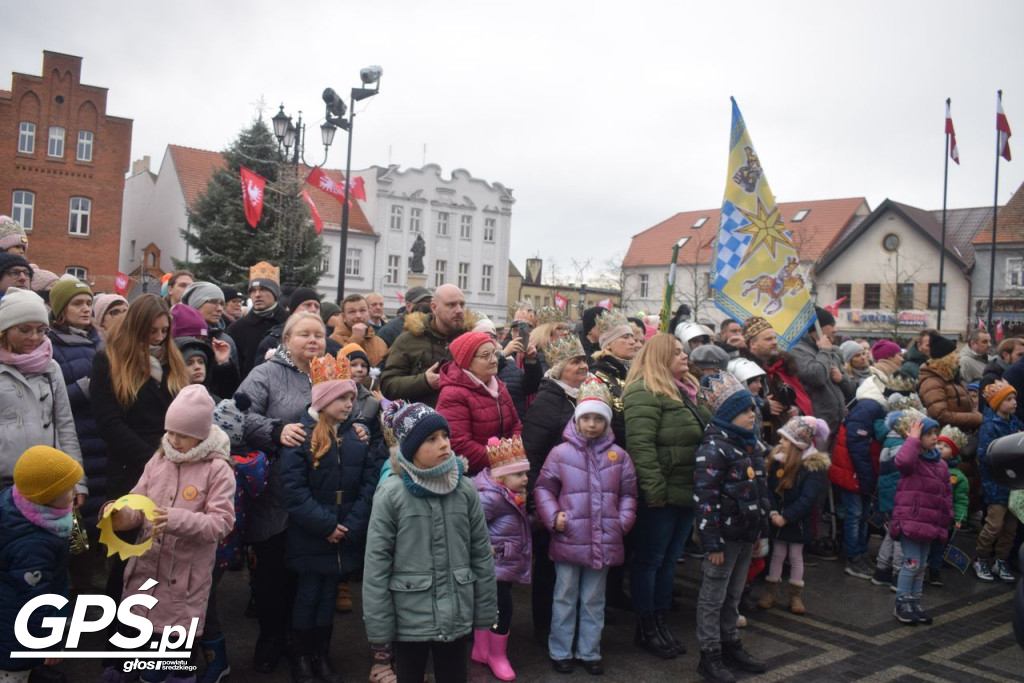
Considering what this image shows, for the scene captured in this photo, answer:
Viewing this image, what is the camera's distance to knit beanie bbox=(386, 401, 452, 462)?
416cm

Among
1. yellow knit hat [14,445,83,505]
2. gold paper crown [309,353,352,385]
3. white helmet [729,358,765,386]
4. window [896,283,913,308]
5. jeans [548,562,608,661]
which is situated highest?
window [896,283,913,308]

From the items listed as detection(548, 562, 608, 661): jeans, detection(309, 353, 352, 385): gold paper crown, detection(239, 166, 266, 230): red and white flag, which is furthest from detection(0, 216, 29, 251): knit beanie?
detection(239, 166, 266, 230): red and white flag

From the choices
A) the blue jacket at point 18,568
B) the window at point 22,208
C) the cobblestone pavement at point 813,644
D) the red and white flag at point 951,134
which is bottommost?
the cobblestone pavement at point 813,644

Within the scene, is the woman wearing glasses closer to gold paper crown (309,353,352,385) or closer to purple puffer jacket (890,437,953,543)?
gold paper crown (309,353,352,385)

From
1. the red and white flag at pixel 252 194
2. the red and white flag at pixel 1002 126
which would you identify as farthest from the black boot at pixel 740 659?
the red and white flag at pixel 1002 126

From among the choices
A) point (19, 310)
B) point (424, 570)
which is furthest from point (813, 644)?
point (19, 310)

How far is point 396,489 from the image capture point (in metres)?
4.17

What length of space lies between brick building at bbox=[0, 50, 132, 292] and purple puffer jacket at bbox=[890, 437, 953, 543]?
39.6 m

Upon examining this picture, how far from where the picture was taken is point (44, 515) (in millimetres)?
3984

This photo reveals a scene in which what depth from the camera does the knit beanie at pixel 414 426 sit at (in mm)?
4160

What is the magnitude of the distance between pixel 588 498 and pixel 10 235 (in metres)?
5.65

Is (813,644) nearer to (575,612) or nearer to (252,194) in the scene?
(575,612)

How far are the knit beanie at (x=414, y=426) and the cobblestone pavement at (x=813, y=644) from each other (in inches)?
70.0

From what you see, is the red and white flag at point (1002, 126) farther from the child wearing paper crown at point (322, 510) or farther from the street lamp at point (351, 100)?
the child wearing paper crown at point (322, 510)
